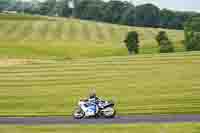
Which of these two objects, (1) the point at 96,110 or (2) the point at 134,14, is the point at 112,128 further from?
(2) the point at 134,14

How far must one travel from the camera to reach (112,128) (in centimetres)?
2577

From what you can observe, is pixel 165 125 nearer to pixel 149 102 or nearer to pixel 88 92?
pixel 149 102

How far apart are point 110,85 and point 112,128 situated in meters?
19.3

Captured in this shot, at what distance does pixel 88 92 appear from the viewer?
42594 mm

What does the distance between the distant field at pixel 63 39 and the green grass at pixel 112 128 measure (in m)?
50.2

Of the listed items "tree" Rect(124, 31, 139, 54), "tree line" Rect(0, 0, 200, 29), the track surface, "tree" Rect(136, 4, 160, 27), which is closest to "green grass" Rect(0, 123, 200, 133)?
the track surface

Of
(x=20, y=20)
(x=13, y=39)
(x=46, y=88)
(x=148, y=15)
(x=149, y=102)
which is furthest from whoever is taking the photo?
(x=148, y=15)

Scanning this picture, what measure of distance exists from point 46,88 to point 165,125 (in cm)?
2103

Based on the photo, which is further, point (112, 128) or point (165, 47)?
point (165, 47)

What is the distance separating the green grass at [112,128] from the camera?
2466cm

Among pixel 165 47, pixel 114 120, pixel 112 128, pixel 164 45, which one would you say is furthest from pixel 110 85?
pixel 164 45

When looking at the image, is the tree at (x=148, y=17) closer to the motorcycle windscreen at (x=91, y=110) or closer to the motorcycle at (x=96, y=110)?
the motorcycle at (x=96, y=110)

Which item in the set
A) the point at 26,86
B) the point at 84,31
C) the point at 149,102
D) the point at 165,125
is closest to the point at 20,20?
the point at 84,31

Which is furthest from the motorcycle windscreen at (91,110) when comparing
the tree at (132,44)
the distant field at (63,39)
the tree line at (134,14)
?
the tree line at (134,14)
